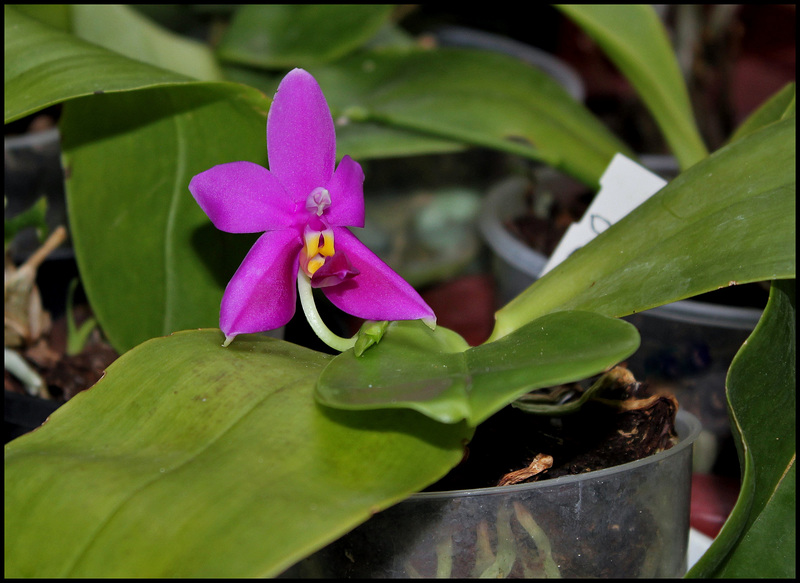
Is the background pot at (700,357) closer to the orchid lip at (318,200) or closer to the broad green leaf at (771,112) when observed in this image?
the broad green leaf at (771,112)

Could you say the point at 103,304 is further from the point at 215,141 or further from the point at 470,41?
the point at 470,41

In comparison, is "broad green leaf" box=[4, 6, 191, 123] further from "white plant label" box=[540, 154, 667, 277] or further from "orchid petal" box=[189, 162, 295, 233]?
"white plant label" box=[540, 154, 667, 277]

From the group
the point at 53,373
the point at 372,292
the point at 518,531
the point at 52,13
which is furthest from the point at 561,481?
the point at 52,13

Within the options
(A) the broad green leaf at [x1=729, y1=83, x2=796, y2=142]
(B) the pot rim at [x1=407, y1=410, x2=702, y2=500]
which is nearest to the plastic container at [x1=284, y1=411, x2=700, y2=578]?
(B) the pot rim at [x1=407, y1=410, x2=702, y2=500]

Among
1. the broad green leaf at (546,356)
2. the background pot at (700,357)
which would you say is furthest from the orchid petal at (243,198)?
the background pot at (700,357)

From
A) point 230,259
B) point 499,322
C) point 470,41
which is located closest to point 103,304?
point 230,259
